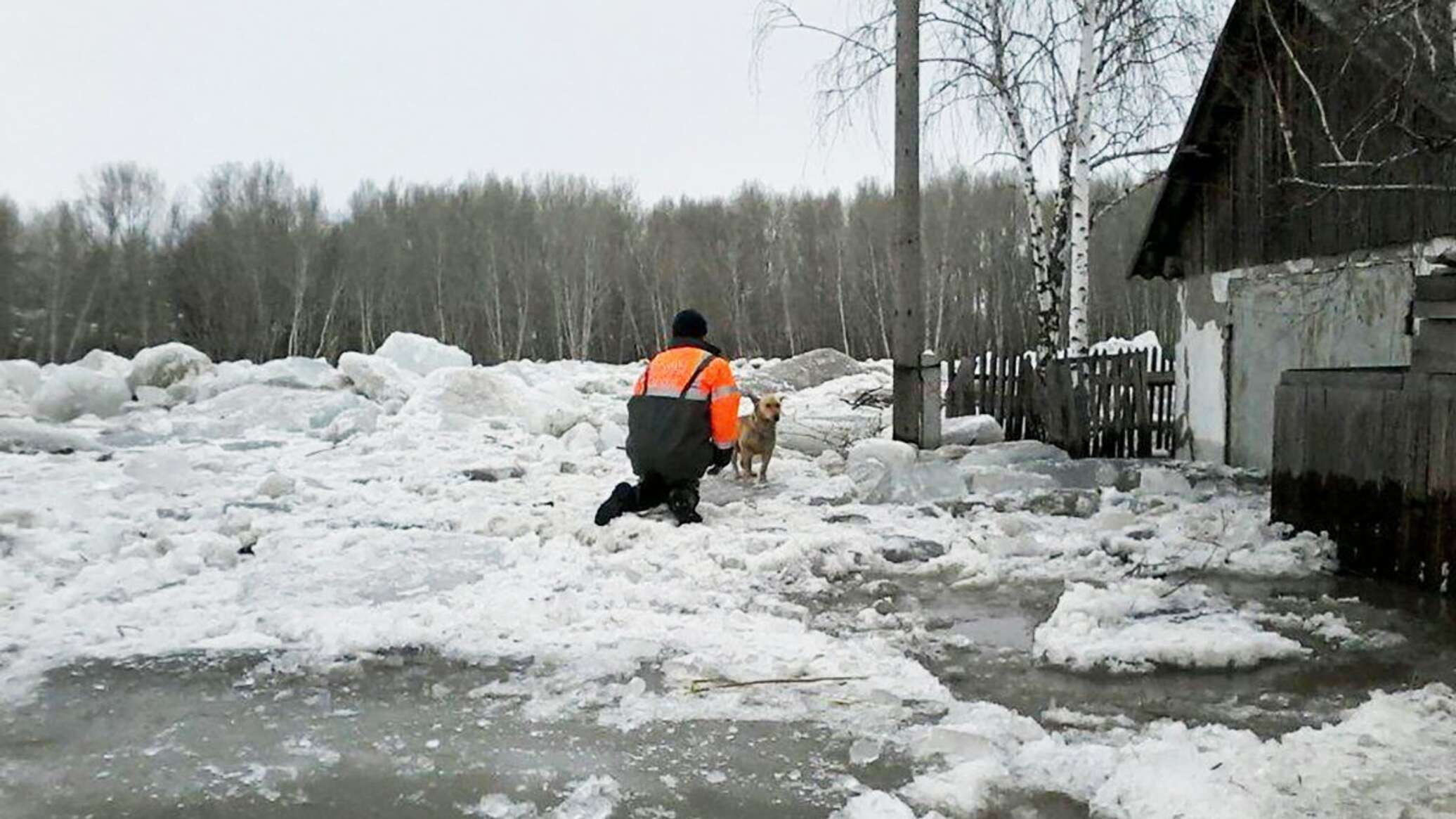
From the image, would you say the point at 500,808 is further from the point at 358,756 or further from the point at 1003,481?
the point at 1003,481

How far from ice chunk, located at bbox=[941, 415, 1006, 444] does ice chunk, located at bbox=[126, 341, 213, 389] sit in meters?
13.6

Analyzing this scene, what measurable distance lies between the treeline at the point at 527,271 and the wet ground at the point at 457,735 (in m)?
41.6

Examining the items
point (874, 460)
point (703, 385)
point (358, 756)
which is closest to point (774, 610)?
point (358, 756)

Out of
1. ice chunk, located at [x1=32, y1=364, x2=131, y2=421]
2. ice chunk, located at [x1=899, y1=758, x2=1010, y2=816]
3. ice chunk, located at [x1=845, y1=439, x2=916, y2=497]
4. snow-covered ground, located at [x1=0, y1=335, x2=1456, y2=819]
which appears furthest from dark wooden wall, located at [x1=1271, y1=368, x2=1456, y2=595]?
ice chunk, located at [x1=32, y1=364, x2=131, y2=421]

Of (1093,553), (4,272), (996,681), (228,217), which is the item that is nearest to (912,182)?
(1093,553)

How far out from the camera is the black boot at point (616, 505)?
7141 mm

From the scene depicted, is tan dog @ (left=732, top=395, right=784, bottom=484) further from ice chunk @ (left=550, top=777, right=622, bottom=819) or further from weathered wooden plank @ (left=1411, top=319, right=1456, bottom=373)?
ice chunk @ (left=550, top=777, right=622, bottom=819)

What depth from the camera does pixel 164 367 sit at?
1864 centimetres

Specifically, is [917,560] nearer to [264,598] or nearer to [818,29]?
[264,598]

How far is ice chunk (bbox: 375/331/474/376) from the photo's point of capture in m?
22.2

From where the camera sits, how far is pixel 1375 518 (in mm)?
5832

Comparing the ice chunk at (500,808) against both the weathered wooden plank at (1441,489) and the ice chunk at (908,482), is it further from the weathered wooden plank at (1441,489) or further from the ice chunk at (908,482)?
the ice chunk at (908,482)

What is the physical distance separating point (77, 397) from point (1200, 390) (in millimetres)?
15451

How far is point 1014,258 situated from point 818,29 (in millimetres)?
38462
